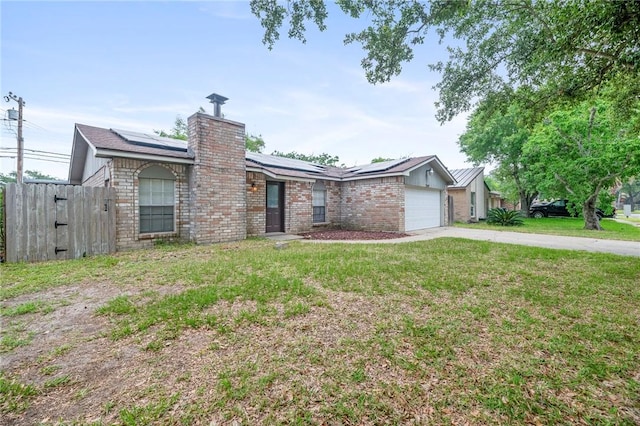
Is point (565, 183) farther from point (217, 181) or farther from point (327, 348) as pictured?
point (327, 348)

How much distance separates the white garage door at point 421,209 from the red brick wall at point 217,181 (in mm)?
7620

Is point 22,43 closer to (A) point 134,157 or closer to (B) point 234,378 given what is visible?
(A) point 134,157

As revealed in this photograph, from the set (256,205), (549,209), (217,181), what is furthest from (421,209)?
(549,209)

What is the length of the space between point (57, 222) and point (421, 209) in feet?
45.4

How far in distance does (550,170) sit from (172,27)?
19.4 metres

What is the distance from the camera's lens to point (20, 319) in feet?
10.7

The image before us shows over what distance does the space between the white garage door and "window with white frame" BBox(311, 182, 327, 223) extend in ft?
12.9

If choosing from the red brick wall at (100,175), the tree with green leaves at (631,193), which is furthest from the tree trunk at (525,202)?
the tree with green leaves at (631,193)

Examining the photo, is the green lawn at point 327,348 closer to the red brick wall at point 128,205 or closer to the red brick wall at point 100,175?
the red brick wall at point 128,205

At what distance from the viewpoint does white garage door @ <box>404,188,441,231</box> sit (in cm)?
1289

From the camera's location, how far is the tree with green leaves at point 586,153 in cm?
1232

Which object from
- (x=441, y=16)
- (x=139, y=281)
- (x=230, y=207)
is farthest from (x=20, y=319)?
(x=441, y=16)

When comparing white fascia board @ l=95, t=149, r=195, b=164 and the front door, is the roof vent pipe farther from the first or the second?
the front door

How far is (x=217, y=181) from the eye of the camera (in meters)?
8.92
